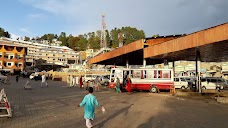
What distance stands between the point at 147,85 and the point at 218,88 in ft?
40.8

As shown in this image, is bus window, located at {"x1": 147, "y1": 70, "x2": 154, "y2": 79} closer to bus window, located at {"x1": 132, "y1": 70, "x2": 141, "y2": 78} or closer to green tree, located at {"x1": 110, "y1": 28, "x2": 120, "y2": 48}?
bus window, located at {"x1": 132, "y1": 70, "x2": 141, "y2": 78}

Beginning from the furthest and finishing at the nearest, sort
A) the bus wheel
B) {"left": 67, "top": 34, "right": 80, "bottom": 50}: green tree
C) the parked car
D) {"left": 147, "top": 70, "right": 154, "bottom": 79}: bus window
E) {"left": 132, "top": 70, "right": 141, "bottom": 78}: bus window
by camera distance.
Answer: {"left": 67, "top": 34, "right": 80, "bottom": 50}: green tree < the parked car < {"left": 132, "top": 70, "right": 141, "bottom": 78}: bus window < the bus wheel < {"left": 147, "top": 70, "right": 154, "bottom": 79}: bus window

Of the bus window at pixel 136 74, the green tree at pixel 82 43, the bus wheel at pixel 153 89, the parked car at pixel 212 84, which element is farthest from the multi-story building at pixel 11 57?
the bus wheel at pixel 153 89

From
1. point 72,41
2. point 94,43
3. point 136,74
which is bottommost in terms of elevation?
point 136,74

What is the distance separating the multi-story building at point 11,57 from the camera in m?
82.9

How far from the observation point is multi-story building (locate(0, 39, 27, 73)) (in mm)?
82938

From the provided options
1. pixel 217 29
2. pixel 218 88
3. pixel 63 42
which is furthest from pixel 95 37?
pixel 217 29

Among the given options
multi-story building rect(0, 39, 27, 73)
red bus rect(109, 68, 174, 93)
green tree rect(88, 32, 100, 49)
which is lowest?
red bus rect(109, 68, 174, 93)

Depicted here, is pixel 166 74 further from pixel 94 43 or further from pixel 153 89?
pixel 94 43

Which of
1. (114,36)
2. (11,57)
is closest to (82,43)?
(114,36)

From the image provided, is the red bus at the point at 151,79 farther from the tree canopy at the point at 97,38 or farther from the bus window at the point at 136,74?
the tree canopy at the point at 97,38

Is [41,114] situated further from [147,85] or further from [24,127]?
[147,85]

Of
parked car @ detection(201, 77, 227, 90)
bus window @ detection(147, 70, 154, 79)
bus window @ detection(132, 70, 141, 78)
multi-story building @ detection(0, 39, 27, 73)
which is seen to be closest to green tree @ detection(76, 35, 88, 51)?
multi-story building @ detection(0, 39, 27, 73)

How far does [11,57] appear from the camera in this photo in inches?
3339
